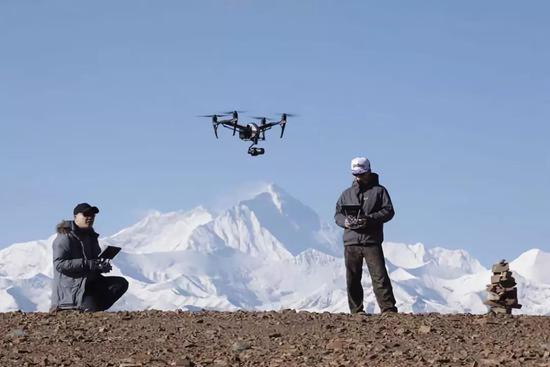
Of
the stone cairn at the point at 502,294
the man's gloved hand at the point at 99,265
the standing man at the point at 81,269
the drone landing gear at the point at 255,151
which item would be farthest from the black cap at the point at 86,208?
the drone landing gear at the point at 255,151

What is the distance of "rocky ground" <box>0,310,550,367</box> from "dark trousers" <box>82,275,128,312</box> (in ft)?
1.27

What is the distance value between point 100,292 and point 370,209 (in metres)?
4.07

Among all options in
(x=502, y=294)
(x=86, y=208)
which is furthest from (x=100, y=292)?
(x=502, y=294)

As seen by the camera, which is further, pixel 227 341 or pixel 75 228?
pixel 75 228

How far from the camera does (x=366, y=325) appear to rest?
1800cm

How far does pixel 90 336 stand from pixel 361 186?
4.89 m

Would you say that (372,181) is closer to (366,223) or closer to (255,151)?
(366,223)

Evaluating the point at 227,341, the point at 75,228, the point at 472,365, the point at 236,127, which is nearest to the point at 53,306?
the point at 75,228

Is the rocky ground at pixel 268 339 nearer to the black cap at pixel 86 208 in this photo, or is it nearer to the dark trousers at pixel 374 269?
the dark trousers at pixel 374 269

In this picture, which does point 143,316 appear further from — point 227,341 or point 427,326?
point 427,326

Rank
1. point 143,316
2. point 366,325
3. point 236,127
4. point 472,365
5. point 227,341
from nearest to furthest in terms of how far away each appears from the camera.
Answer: point 472,365 → point 227,341 → point 366,325 → point 143,316 → point 236,127

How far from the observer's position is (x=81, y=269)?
19.4m

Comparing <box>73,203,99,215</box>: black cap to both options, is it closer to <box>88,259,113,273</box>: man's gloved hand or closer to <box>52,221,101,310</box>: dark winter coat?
<box>52,221,101,310</box>: dark winter coat

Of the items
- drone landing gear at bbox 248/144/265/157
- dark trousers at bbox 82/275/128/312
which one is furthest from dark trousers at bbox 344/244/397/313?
drone landing gear at bbox 248/144/265/157
